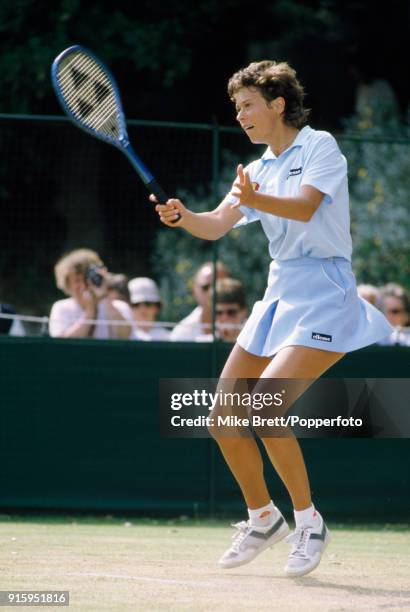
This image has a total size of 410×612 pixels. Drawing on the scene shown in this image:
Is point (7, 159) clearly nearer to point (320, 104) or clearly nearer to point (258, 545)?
point (320, 104)

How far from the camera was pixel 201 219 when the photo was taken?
5680mm

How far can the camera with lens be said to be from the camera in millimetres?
8602

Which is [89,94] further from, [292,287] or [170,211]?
[292,287]

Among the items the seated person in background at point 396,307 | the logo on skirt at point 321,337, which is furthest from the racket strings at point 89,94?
the seated person in background at point 396,307

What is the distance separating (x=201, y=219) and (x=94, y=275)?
3030 millimetres

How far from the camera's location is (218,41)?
578 inches

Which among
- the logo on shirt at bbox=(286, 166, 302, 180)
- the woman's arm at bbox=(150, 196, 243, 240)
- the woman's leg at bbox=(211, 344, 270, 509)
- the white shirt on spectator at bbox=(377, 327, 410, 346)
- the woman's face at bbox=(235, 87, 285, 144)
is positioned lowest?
the woman's leg at bbox=(211, 344, 270, 509)

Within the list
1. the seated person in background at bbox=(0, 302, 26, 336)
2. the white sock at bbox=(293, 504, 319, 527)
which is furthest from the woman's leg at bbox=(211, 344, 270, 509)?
the seated person in background at bbox=(0, 302, 26, 336)

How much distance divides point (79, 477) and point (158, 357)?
2.95ft

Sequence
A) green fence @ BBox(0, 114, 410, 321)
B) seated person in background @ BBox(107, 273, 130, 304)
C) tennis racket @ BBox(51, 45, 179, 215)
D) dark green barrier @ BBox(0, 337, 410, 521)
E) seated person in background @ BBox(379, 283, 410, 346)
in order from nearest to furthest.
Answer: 1. tennis racket @ BBox(51, 45, 179, 215)
2. dark green barrier @ BBox(0, 337, 410, 521)
3. seated person in background @ BBox(107, 273, 130, 304)
4. seated person in background @ BBox(379, 283, 410, 346)
5. green fence @ BBox(0, 114, 410, 321)

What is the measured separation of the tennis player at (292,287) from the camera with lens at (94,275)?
2.93 metres

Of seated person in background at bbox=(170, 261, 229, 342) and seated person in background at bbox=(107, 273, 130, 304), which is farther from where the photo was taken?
seated person in background at bbox=(107, 273, 130, 304)

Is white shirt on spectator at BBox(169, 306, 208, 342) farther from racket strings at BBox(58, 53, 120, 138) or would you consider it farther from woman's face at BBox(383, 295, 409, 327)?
racket strings at BBox(58, 53, 120, 138)

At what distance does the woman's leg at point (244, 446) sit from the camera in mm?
5652
